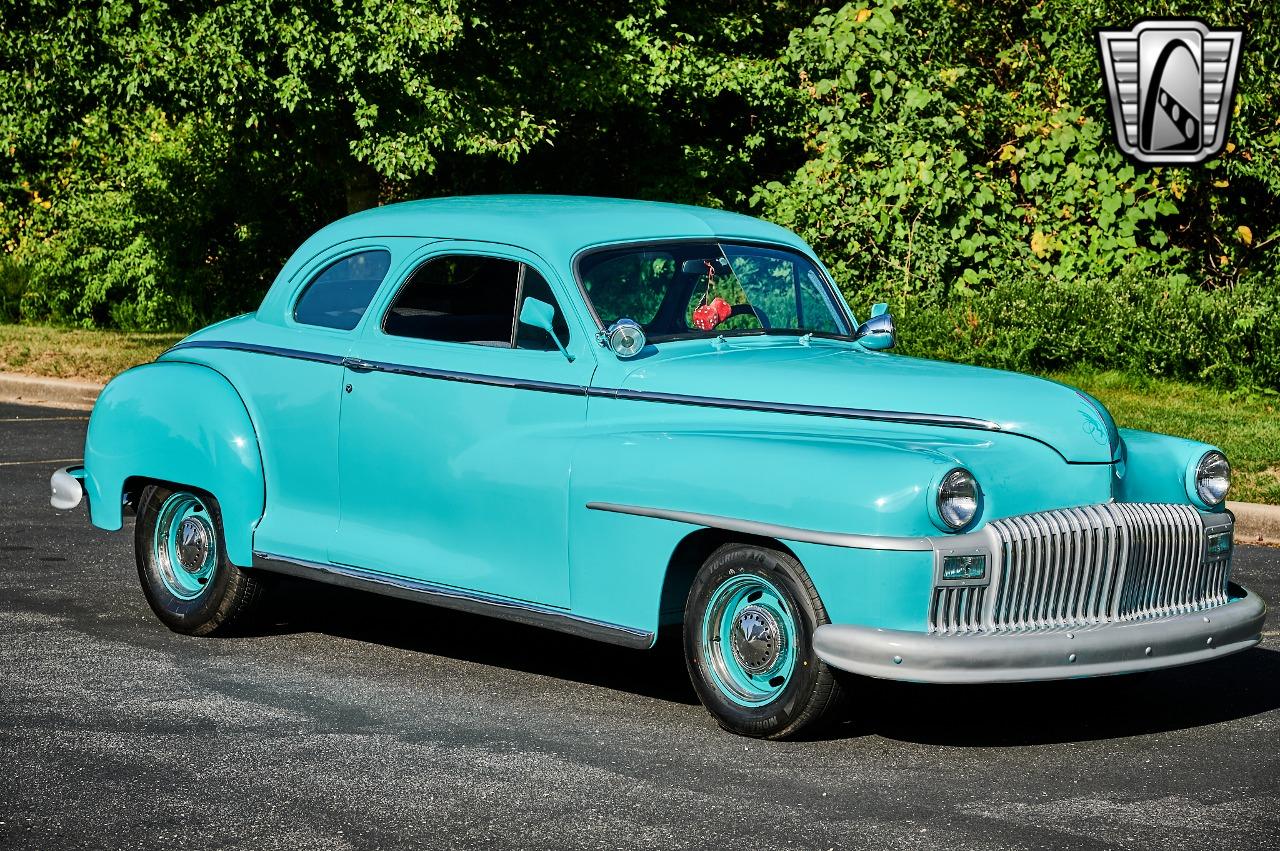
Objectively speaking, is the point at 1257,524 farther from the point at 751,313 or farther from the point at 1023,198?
the point at 1023,198

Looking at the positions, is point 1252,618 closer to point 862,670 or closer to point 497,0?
point 862,670

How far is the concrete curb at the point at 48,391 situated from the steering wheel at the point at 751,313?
1048cm

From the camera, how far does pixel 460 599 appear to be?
707 cm

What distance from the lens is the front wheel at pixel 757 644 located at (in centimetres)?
612

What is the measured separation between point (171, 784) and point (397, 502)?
5.95ft

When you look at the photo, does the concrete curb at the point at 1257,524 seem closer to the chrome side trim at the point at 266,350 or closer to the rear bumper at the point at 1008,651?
the rear bumper at the point at 1008,651

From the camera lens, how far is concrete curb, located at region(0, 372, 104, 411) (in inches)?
663

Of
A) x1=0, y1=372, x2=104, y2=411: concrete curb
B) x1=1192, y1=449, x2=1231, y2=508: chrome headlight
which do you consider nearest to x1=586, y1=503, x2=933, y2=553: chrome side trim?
x1=1192, y1=449, x2=1231, y2=508: chrome headlight

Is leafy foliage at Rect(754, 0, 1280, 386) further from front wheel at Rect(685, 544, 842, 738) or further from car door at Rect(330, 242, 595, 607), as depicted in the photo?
front wheel at Rect(685, 544, 842, 738)

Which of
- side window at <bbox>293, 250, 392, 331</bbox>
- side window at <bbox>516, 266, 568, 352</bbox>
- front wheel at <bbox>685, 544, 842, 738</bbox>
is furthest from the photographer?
side window at <bbox>293, 250, 392, 331</bbox>

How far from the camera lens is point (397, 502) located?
24.0 ft

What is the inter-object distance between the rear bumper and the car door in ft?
4.32

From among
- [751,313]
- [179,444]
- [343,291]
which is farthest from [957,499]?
[179,444]

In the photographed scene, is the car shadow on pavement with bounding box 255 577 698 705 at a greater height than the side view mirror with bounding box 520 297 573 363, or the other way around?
the side view mirror with bounding box 520 297 573 363
